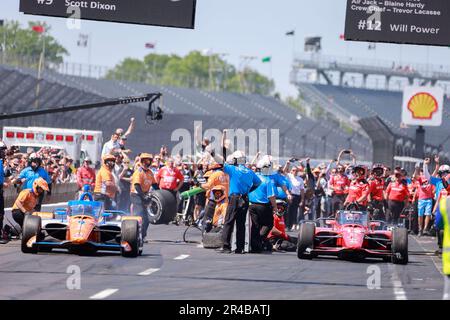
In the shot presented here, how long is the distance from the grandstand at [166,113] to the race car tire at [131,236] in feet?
99.3

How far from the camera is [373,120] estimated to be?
39.9m

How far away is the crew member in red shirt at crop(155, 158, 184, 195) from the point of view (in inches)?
1214

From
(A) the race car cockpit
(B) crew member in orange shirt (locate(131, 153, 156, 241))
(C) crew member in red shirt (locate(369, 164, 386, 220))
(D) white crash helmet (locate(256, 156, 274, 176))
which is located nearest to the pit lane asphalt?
(A) the race car cockpit

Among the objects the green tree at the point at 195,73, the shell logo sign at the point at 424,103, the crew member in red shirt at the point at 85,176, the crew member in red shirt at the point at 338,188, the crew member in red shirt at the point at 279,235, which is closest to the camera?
the crew member in red shirt at the point at 279,235

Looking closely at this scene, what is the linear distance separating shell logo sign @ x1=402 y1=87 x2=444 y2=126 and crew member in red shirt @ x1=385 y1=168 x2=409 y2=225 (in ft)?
64.0

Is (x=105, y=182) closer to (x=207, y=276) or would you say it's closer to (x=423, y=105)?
(x=207, y=276)

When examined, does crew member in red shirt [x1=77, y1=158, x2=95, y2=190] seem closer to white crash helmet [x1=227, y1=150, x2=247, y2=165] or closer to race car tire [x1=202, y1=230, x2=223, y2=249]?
race car tire [x1=202, y1=230, x2=223, y2=249]

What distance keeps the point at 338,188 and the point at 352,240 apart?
12.2m

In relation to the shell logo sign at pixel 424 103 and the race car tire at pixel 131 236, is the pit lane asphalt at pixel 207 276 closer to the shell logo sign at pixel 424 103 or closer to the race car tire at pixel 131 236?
the race car tire at pixel 131 236

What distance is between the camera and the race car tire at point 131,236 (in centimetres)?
1873

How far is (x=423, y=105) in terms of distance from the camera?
55.1 metres

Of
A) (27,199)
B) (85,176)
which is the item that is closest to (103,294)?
(27,199)

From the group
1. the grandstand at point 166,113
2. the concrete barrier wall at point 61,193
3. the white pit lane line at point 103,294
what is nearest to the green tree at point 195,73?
the grandstand at point 166,113

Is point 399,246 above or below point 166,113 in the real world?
below
